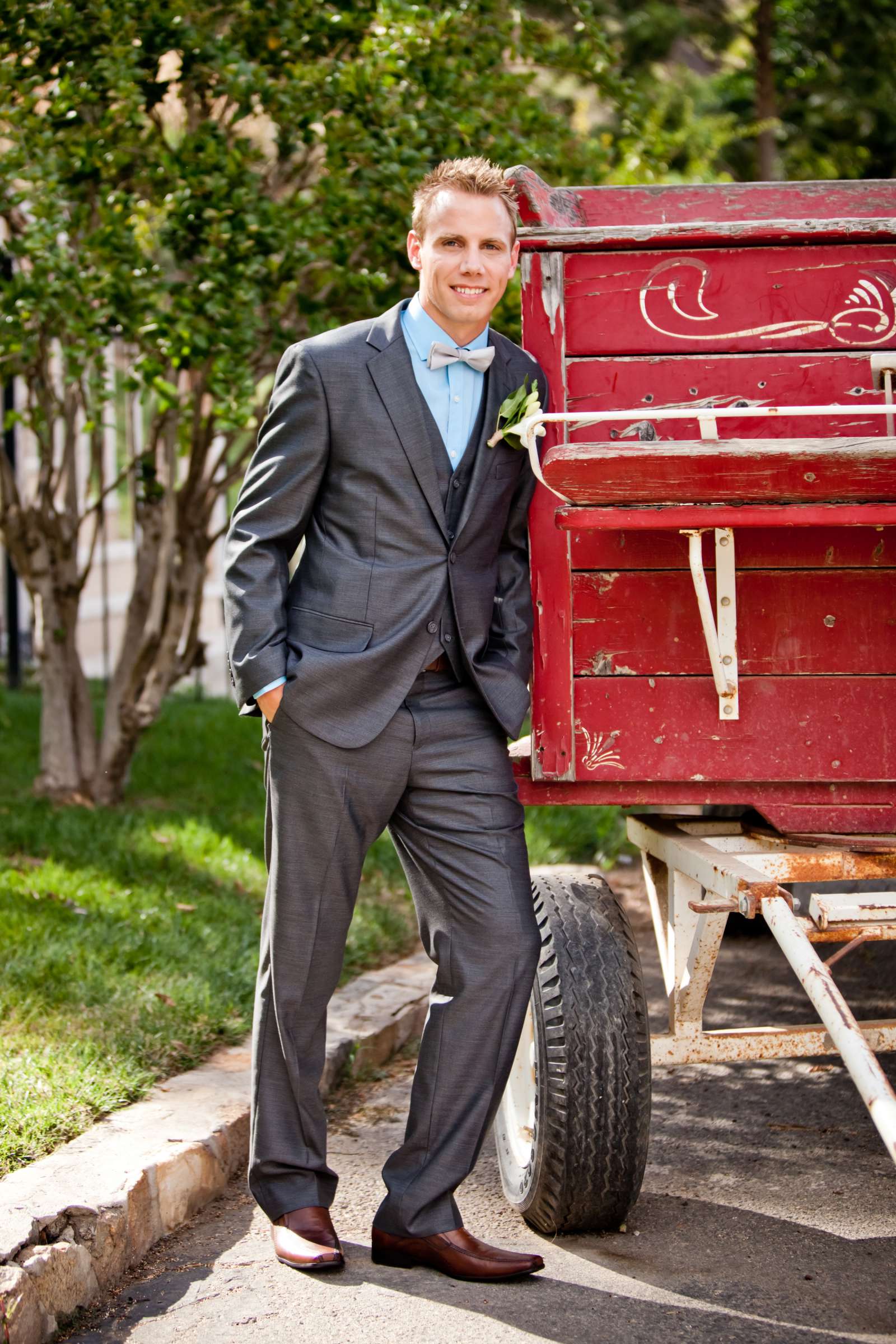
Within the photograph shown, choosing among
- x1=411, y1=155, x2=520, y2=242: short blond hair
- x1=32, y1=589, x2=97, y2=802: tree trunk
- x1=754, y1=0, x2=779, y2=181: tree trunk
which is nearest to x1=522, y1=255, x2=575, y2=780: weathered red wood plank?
x1=411, y1=155, x2=520, y2=242: short blond hair

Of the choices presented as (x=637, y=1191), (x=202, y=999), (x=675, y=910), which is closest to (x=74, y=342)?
(x=202, y=999)

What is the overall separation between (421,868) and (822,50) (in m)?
12.1

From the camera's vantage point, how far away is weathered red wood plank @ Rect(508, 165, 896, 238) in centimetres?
350

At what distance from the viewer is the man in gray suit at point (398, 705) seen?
2.96 metres

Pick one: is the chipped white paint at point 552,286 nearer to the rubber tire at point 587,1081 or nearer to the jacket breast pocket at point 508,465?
the jacket breast pocket at point 508,465

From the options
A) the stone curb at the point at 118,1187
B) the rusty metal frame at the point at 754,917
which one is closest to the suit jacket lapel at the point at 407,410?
the rusty metal frame at the point at 754,917

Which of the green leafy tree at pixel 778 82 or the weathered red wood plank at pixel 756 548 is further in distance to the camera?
the green leafy tree at pixel 778 82

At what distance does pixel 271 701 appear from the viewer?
2.94m

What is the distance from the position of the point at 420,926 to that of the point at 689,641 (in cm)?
86

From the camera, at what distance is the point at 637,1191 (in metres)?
3.16

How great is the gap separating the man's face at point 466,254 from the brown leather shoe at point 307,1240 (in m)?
1.90

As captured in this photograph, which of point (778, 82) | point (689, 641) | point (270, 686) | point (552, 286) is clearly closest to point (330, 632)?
point (270, 686)

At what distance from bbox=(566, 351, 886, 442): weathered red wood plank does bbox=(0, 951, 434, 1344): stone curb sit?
1897 millimetres

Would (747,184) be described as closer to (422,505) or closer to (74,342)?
(422,505)
